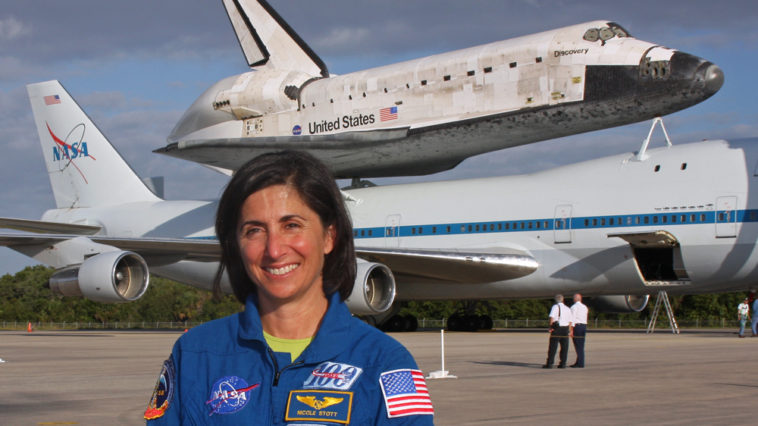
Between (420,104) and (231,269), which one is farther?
(420,104)

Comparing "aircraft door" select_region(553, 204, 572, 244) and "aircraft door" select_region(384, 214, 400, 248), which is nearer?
"aircraft door" select_region(553, 204, 572, 244)

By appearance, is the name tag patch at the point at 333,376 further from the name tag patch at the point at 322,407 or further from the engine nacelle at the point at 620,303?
the engine nacelle at the point at 620,303

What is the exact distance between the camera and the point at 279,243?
209 centimetres

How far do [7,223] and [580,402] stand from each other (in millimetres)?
17813

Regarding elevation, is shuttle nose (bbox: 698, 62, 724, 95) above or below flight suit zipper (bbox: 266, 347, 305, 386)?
above

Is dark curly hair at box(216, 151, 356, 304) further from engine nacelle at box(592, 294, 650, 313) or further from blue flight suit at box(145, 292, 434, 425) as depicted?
engine nacelle at box(592, 294, 650, 313)

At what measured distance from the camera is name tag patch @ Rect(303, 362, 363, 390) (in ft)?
6.31

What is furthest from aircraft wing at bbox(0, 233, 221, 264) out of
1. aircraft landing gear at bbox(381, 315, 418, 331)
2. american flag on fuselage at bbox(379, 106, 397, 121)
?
aircraft landing gear at bbox(381, 315, 418, 331)

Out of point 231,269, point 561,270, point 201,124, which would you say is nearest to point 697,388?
point 231,269

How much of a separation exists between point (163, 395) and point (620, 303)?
2231 cm

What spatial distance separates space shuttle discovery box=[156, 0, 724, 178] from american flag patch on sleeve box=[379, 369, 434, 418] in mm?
16577

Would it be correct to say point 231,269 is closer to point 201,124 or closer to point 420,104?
point 420,104

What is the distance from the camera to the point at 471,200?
21.2 meters

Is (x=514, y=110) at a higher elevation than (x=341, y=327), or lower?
higher
